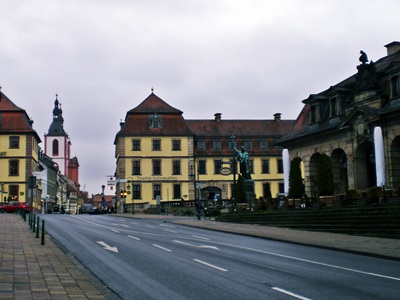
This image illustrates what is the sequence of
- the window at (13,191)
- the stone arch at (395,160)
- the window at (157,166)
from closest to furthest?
the stone arch at (395,160), the window at (13,191), the window at (157,166)

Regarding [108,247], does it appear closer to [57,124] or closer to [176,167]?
[176,167]

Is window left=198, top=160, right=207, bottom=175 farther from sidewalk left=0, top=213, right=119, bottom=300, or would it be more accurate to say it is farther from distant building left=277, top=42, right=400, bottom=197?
sidewalk left=0, top=213, right=119, bottom=300

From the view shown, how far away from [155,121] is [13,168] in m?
20.3

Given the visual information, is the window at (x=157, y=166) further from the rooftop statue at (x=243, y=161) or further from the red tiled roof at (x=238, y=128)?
the rooftop statue at (x=243, y=161)

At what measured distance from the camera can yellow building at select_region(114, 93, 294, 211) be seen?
8412 centimetres

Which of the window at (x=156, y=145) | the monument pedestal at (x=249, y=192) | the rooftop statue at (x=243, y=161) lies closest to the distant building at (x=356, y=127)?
the rooftop statue at (x=243, y=161)

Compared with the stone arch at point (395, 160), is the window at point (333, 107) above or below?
above

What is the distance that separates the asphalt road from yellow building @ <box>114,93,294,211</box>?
61.8 metres

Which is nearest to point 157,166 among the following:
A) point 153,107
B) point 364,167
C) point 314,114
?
point 153,107

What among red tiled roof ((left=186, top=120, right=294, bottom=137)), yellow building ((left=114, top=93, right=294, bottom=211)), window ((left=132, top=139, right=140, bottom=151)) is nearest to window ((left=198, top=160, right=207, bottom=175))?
yellow building ((left=114, top=93, right=294, bottom=211))

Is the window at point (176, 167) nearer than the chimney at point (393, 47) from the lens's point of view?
No

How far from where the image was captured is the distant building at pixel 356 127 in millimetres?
36000

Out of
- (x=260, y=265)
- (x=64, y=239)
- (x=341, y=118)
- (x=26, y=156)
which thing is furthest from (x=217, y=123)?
(x=260, y=265)

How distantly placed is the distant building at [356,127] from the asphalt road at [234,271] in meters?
13.8
